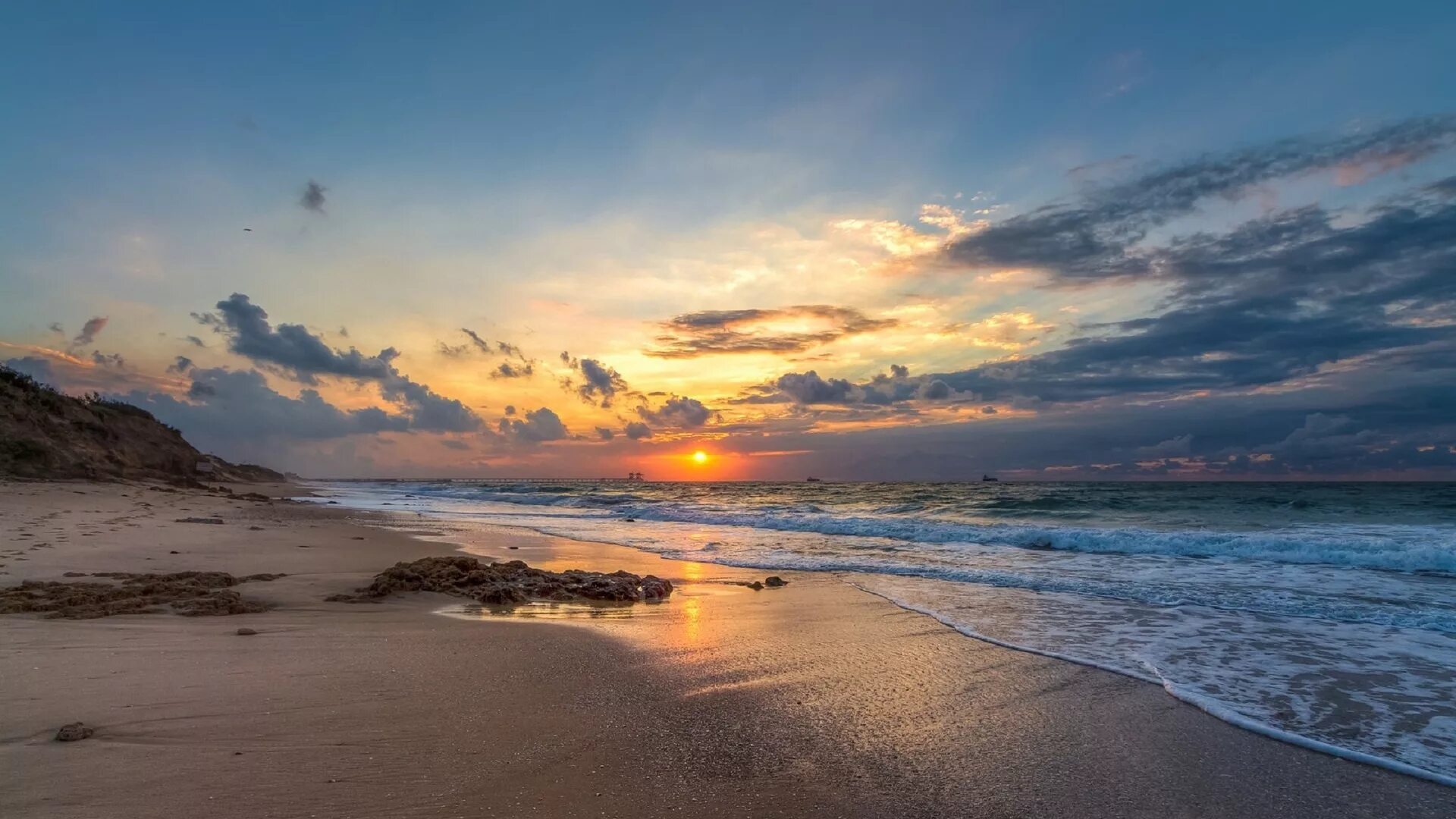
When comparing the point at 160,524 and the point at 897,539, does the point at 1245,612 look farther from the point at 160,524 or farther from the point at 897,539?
the point at 160,524

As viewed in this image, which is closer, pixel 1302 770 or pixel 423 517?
pixel 1302 770

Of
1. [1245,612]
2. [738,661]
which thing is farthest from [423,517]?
[1245,612]

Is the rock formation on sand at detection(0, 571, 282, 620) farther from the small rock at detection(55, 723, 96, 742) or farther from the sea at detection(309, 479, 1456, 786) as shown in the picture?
the sea at detection(309, 479, 1456, 786)

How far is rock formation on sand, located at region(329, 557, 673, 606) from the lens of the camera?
9.03 meters

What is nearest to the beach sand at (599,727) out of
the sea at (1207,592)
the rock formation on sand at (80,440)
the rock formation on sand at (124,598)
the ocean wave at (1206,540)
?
the rock formation on sand at (124,598)

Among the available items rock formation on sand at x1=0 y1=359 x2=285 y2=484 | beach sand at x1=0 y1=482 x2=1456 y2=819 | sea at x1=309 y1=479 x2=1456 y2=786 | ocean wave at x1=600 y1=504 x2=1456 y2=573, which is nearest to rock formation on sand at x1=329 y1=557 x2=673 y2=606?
beach sand at x1=0 y1=482 x2=1456 y2=819

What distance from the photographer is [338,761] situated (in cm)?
360

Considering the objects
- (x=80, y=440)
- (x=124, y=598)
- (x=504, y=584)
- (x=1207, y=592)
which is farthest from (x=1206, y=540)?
(x=80, y=440)

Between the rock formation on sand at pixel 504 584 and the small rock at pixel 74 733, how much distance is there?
16.0ft

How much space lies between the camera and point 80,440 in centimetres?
3006

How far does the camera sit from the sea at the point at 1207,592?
5453 mm

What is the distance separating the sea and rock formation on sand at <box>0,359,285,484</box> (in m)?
15.0

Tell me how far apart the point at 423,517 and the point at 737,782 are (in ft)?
93.8

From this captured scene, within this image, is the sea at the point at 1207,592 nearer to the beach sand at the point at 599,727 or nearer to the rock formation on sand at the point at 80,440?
the beach sand at the point at 599,727
